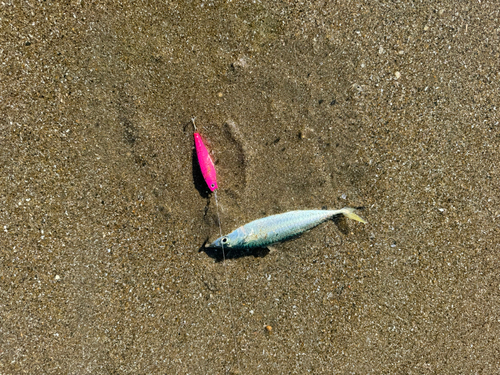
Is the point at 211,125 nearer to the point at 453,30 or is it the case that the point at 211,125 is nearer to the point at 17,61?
the point at 17,61

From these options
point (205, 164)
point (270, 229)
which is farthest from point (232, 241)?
point (205, 164)

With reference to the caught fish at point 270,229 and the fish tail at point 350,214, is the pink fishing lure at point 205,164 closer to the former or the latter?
the caught fish at point 270,229

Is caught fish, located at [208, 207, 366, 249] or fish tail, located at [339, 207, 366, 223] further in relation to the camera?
fish tail, located at [339, 207, 366, 223]

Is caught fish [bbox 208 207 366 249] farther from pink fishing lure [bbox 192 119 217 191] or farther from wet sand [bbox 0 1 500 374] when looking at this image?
pink fishing lure [bbox 192 119 217 191]

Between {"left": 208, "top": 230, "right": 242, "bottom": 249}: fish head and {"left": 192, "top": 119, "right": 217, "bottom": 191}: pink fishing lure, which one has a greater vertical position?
{"left": 192, "top": 119, "right": 217, "bottom": 191}: pink fishing lure

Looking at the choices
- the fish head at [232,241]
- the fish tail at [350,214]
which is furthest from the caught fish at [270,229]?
the fish tail at [350,214]

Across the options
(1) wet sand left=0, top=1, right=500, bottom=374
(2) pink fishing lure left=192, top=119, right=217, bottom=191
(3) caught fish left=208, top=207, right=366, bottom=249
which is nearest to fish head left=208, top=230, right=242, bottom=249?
(3) caught fish left=208, top=207, right=366, bottom=249
